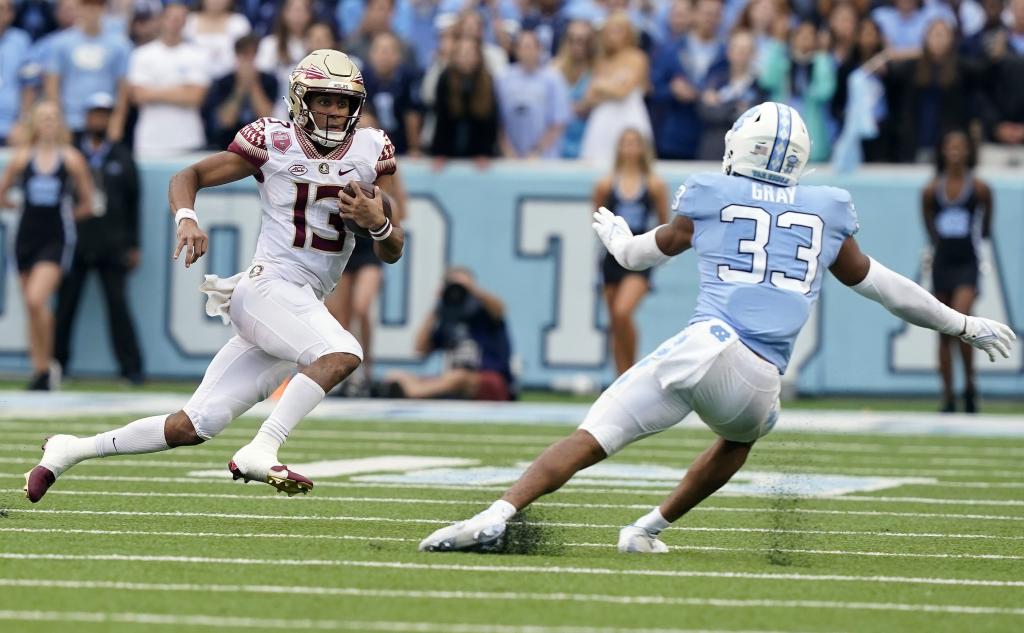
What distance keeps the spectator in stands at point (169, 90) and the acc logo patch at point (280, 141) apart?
7.80 meters

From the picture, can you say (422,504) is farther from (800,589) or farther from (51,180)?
(51,180)

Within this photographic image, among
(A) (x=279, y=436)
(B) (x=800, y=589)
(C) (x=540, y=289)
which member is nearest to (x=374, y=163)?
(A) (x=279, y=436)

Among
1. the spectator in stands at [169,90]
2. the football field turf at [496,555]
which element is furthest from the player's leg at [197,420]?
the spectator in stands at [169,90]

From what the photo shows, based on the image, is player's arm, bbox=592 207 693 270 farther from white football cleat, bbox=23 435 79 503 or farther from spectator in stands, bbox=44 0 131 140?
spectator in stands, bbox=44 0 131 140

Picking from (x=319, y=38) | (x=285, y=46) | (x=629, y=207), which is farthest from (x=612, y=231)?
(x=285, y=46)

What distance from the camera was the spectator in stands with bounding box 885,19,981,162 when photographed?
13.9 meters

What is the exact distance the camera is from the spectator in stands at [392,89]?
46.8ft

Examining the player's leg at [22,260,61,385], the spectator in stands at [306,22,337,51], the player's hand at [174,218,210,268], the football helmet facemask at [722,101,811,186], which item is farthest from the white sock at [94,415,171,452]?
the spectator in stands at [306,22,337,51]

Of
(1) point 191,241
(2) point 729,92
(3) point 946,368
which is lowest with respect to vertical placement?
(3) point 946,368

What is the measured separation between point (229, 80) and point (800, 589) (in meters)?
9.62

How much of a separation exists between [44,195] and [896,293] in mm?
8931

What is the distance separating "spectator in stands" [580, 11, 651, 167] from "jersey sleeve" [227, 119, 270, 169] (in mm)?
6974

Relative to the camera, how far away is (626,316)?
13062mm

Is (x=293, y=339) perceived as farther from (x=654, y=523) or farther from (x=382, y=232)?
(x=654, y=523)
